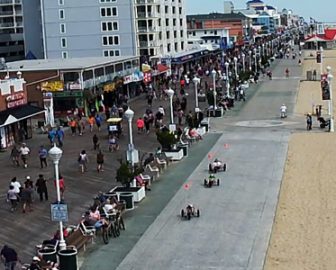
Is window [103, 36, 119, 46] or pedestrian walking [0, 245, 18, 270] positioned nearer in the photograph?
pedestrian walking [0, 245, 18, 270]

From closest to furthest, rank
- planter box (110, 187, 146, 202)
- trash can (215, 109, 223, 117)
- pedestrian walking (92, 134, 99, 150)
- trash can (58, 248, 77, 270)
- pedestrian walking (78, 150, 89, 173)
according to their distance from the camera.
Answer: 1. trash can (58, 248, 77, 270)
2. planter box (110, 187, 146, 202)
3. pedestrian walking (78, 150, 89, 173)
4. pedestrian walking (92, 134, 99, 150)
5. trash can (215, 109, 223, 117)

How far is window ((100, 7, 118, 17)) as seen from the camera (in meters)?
86.2

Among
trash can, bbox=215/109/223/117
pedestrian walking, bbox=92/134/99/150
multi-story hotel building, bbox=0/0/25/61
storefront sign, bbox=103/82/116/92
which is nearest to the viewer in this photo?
pedestrian walking, bbox=92/134/99/150

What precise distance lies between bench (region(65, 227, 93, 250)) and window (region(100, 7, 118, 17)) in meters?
67.0

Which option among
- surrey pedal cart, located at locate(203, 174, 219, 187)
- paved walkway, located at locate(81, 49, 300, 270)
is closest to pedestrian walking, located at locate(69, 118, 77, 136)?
paved walkway, located at locate(81, 49, 300, 270)

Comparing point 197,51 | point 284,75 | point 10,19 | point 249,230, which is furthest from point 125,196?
point 10,19

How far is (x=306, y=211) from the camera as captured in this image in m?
24.5

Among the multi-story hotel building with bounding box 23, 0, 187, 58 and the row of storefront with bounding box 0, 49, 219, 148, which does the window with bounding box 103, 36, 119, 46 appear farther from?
the row of storefront with bounding box 0, 49, 219, 148

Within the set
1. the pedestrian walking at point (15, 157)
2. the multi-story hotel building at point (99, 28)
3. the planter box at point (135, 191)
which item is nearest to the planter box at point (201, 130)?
the pedestrian walking at point (15, 157)

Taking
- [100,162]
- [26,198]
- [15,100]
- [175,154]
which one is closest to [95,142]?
[175,154]

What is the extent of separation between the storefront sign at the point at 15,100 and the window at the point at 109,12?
44.0 m

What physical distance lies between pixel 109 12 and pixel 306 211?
212ft

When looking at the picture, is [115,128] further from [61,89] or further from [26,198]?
[26,198]

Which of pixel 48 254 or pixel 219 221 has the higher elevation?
pixel 48 254
